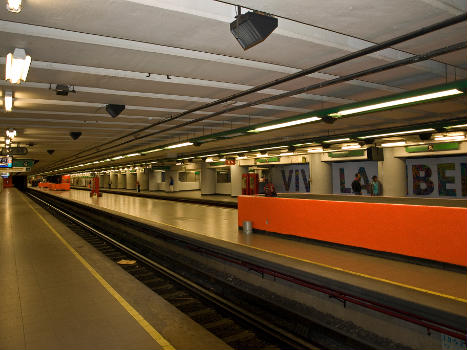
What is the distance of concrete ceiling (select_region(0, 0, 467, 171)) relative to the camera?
3.79m

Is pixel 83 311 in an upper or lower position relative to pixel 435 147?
lower

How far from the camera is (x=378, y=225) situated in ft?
23.4

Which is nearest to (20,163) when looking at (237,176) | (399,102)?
(237,176)

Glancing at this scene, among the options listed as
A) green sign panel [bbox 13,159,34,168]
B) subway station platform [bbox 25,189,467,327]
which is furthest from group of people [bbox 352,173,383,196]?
green sign panel [bbox 13,159,34,168]

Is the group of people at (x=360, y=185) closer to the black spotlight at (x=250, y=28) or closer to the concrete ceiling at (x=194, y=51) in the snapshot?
the concrete ceiling at (x=194, y=51)

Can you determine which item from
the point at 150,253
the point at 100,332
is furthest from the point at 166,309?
the point at 150,253

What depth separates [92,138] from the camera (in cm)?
1434

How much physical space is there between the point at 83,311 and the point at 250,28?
466 cm

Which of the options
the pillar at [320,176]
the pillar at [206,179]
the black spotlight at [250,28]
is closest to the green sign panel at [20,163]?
the pillar at [206,179]

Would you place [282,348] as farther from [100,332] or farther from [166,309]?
[100,332]

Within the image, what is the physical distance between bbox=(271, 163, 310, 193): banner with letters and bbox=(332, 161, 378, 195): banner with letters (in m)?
2.36

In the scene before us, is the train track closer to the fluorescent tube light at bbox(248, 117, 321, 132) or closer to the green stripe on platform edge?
the fluorescent tube light at bbox(248, 117, 321, 132)

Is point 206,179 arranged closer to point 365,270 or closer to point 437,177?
point 437,177

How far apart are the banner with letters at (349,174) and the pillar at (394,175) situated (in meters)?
2.42
